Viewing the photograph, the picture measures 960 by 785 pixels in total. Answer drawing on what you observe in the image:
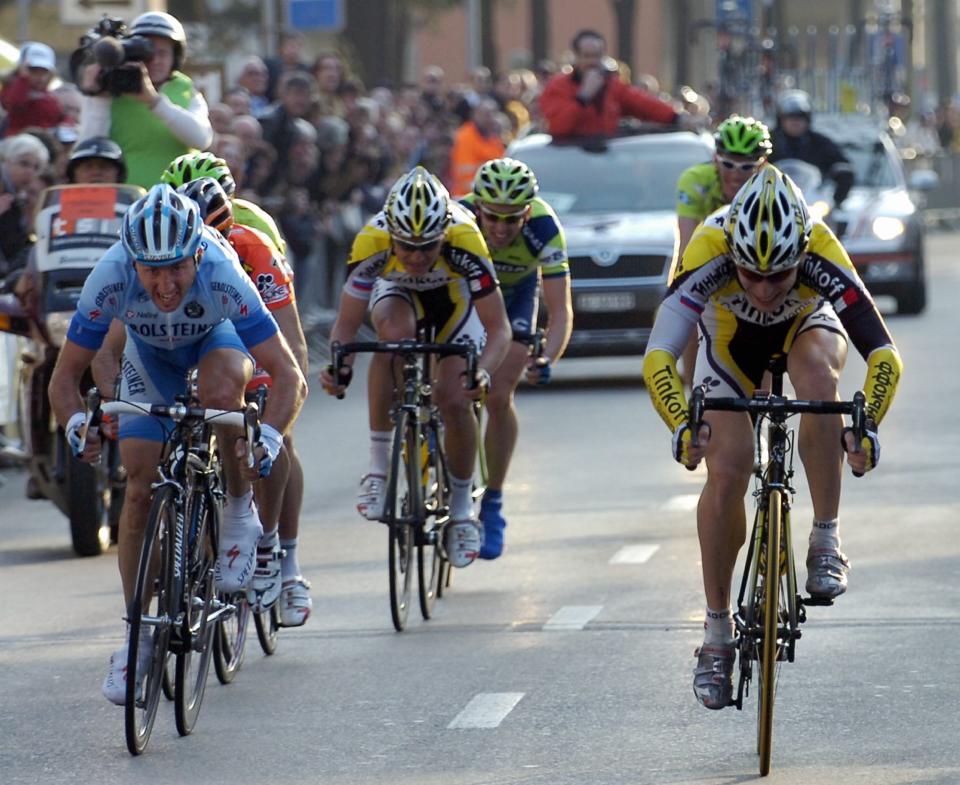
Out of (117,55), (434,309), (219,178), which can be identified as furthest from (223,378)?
(117,55)

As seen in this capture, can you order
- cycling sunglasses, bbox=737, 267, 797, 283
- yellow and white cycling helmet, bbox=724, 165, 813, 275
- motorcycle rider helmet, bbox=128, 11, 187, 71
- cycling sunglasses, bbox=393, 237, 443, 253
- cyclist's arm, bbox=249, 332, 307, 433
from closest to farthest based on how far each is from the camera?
yellow and white cycling helmet, bbox=724, 165, 813, 275, cycling sunglasses, bbox=737, 267, 797, 283, cyclist's arm, bbox=249, 332, 307, 433, cycling sunglasses, bbox=393, 237, 443, 253, motorcycle rider helmet, bbox=128, 11, 187, 71

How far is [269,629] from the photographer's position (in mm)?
9555

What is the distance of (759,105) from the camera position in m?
32.1

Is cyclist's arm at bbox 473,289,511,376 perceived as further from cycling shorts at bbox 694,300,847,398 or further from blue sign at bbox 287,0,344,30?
blue sign at bbox 287,0,344,30

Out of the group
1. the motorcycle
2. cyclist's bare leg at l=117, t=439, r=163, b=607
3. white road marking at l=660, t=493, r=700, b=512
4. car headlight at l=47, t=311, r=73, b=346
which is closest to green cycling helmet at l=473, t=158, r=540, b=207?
the motorcycle

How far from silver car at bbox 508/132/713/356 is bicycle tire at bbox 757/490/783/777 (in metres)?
11.7

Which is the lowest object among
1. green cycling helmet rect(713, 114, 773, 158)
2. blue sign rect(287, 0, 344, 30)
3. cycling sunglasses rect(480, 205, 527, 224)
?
cycling sunglasses rect(480, 205, 527, 224)

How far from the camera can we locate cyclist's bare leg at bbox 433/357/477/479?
1103 centimetres

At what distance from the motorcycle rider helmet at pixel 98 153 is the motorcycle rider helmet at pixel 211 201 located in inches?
137

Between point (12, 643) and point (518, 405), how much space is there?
30.1 ft

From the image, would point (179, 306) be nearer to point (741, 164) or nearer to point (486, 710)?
point (486, 710)

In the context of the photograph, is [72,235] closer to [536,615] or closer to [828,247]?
[536,615]

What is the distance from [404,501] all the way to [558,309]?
211cm

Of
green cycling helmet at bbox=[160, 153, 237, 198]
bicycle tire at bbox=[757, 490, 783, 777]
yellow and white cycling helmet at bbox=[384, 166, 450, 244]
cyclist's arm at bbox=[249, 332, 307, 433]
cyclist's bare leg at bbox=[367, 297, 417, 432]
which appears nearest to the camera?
bicycle tire at bbox=[757, 490, 783, 777]
